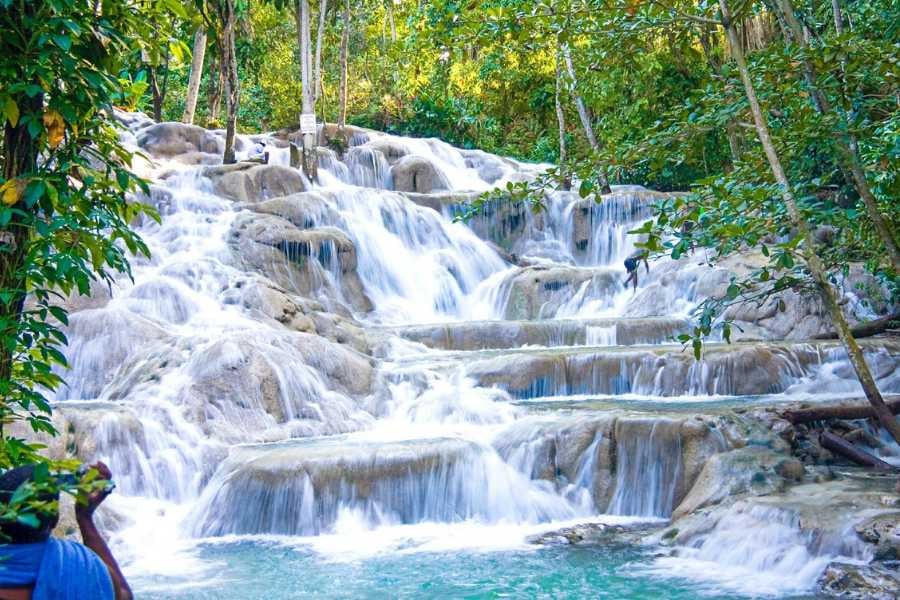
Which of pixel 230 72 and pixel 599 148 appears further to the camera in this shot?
pixel 230 72

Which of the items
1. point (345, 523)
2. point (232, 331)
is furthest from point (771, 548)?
point (232, 331)

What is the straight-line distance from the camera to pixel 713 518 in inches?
287

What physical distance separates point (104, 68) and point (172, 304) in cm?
1015

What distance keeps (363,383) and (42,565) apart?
9075 mm

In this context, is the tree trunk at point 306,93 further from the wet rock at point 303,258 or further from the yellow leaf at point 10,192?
the yellow leaf at point 10,192

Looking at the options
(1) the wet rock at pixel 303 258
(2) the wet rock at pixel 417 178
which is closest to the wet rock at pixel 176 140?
(2) the wet rock at pixel 417 178

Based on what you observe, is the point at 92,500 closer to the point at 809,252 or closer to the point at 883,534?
the point at 809,252

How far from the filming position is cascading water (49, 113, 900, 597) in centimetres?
844

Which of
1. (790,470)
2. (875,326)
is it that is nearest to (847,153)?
(790,470)

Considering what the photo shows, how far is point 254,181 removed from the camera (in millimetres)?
19188

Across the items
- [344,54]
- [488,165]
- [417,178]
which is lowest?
[417,178]

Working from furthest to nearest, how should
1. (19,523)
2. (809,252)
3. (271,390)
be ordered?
(271,390), (809,252), (19,523)

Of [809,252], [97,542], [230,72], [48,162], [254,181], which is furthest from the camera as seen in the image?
[230,72]

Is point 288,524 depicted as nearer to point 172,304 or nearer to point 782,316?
point 172,304
